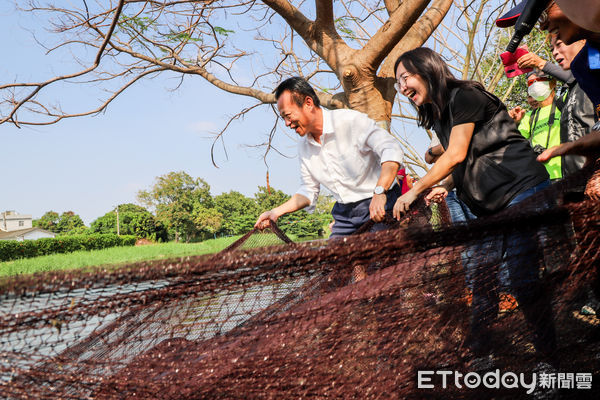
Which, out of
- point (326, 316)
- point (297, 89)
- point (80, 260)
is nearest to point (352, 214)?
point (297, 89)

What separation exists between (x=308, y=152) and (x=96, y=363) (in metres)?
2.15

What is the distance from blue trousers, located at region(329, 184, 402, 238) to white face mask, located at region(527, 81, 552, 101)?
190cm

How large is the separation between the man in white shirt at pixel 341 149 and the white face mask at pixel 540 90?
1892 millimetres

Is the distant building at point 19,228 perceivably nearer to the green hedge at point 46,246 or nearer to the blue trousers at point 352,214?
the green hedge at point 46,246

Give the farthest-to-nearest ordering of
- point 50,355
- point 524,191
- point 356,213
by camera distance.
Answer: point 356,213
point 524,191
point 50,355

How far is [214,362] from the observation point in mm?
1206

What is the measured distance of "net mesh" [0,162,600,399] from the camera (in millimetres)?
1100

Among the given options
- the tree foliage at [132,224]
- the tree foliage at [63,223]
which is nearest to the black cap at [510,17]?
the tree foliage at [132,224]

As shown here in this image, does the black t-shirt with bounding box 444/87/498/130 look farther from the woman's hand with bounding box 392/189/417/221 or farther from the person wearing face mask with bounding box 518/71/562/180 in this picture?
the person wearing face mask with bounding box 518/71/562/180

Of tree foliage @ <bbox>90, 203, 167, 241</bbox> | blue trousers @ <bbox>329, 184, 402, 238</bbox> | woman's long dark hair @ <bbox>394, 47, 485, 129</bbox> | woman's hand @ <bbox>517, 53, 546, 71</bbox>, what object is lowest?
blue trousers @ <bbox>329, 184, 402, 238</bbox>

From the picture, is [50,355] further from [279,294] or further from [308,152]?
[308,152]

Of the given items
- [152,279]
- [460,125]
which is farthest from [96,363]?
[460,125]

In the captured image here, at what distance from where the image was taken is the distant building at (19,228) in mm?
92188

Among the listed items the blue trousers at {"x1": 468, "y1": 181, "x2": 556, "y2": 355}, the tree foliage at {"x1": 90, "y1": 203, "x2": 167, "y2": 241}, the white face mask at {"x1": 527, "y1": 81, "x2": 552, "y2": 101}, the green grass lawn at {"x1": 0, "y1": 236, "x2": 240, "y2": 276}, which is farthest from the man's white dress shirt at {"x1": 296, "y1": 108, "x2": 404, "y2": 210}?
the tree foliage at {"x1": 90, "y1": 203, "x2": 167, "y2": 241}
